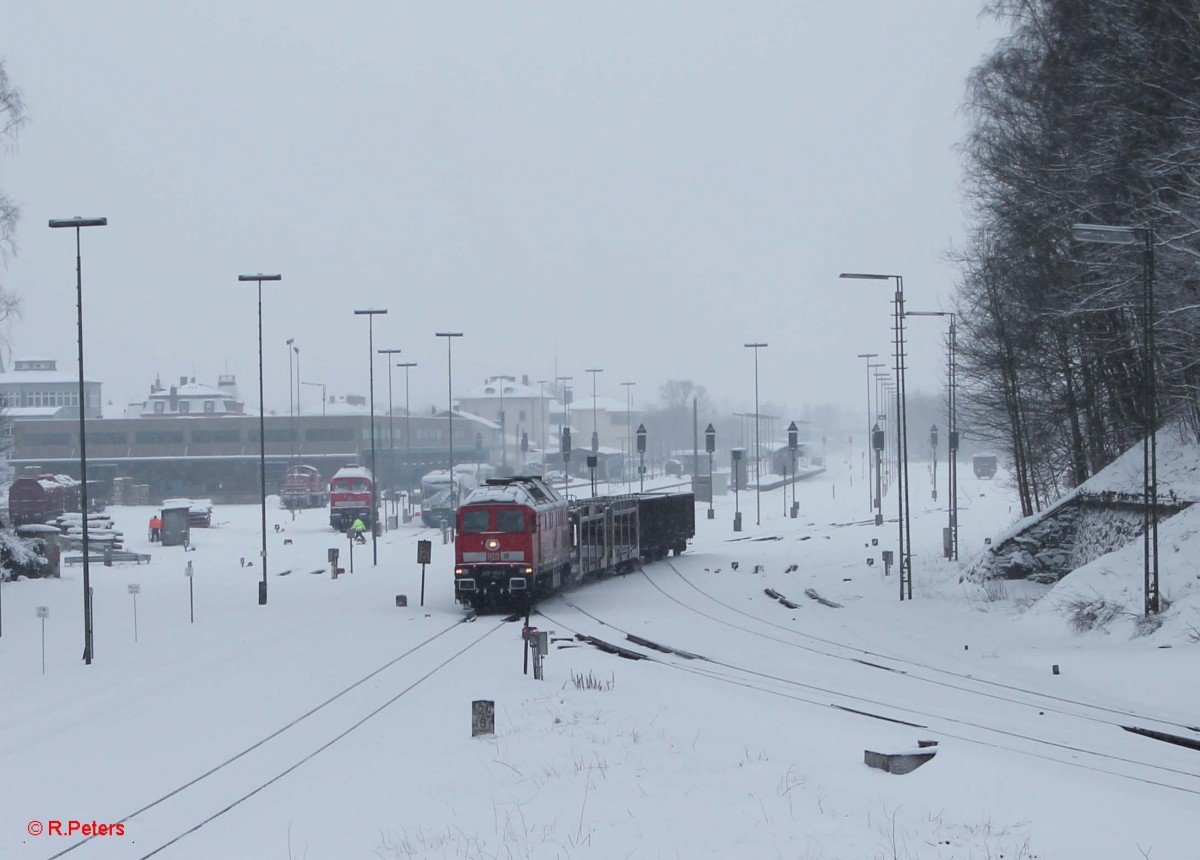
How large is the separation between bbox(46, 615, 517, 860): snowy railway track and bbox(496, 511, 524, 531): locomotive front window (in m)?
8.37

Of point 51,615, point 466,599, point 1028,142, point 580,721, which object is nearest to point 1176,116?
point 1028,142

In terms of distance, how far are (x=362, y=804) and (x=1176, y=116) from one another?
69.9 feet

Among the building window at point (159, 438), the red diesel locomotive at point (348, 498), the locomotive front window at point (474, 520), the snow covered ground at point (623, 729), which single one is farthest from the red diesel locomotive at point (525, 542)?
the building window at point (159, 438)

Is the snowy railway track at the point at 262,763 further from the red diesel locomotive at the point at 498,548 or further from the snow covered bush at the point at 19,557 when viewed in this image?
the snow covered bush at the point at 19,557

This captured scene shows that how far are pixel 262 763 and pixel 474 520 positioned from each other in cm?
1685

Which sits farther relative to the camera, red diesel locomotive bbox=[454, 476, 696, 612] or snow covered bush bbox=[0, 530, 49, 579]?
snow covered bush bbox=[0, 530, 49, 579]

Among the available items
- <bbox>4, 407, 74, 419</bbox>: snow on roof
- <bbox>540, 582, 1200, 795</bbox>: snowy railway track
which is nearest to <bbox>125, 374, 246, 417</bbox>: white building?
<bbox>4, 407, 74, 419</bbox>: snow on roof

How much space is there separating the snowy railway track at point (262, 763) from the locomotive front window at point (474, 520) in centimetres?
865

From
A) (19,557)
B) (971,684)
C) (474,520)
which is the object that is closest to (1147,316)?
(971,684)

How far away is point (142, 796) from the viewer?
1234 cm

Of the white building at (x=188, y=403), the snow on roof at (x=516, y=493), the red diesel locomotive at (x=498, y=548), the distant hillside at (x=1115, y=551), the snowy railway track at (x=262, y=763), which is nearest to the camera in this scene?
the snowy railway track at (x=262, y=763)

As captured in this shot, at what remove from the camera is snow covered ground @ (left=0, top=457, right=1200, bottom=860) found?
1047 cm

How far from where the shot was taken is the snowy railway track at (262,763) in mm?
10867

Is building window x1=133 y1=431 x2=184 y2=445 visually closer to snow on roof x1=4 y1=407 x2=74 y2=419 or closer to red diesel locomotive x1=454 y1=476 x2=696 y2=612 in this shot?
snow on roof x1=4 y1=407 x2=74 y2=419
